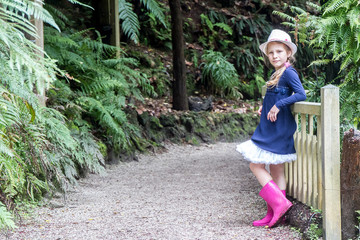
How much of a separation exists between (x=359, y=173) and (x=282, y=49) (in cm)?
115

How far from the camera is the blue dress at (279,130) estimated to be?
11.1 ft

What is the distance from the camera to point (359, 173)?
2.90 metres

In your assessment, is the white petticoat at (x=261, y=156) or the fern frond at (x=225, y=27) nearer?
the white petticoat at (x=261, y=156)

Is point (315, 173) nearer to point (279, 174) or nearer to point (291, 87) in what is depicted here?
point (279, 174)

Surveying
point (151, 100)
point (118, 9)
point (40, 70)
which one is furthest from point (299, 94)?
point (151, 100)

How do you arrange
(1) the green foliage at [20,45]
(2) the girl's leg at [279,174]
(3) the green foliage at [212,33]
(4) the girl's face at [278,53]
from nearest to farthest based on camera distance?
(1) the green foliage at [20,45] → (4) the girl's face at [278,53] → (2) the girl's leg at [279,174] → (3) the green foliage at [212,33]

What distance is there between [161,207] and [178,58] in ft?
16.8

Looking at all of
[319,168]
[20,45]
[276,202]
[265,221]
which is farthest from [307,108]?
[20,45]

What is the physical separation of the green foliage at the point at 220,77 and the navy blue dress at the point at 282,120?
6822 millimetres

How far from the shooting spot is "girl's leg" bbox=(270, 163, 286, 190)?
359 centimetres

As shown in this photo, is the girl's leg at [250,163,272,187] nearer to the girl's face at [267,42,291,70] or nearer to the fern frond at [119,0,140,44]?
the girl's face at [267,42,291,70]

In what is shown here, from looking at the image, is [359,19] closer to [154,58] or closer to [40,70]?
[40,70]

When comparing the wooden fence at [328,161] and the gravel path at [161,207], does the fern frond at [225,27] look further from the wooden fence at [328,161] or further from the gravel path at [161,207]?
the wooden fence at [328,161]

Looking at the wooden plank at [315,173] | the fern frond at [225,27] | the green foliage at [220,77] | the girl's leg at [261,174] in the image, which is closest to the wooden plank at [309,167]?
the wooden plank at [315,173]
